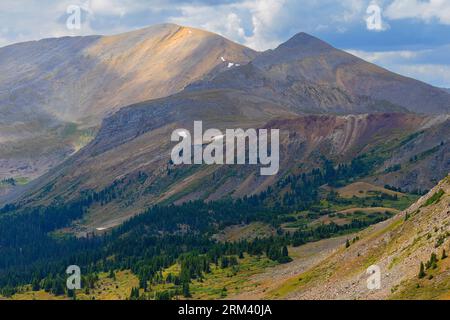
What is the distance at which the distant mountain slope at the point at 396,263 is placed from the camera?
108438mm

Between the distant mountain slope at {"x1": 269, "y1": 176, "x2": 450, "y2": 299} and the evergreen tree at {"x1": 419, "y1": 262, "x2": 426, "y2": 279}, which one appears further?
the evergreen tree at {"x1": 419, "y1": 262, "x2": 426, "y2": 279}

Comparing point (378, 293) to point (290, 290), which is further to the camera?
point (290, 290)

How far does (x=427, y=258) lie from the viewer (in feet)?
374

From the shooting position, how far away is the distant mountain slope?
10844 centimetres

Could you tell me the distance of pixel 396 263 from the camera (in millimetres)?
121438

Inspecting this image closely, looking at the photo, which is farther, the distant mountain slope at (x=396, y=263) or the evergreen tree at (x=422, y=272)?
the evergreen tree at (x=422, y=272)

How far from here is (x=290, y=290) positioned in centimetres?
14988

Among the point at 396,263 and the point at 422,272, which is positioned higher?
the point at 396,263
